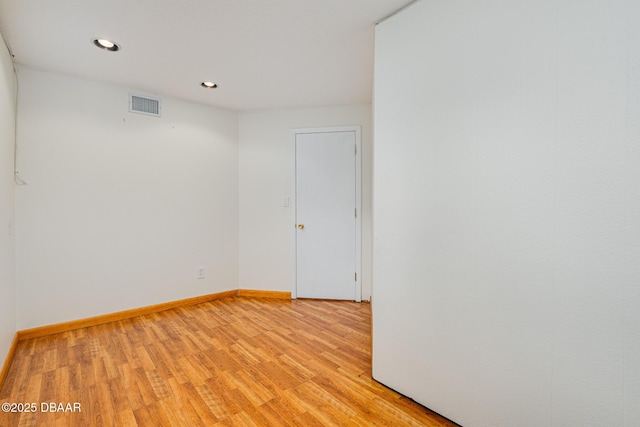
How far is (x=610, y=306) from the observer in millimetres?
995

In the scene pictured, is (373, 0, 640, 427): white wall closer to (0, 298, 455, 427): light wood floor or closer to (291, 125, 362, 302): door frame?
(0, 298, 455, 427): light wood floor

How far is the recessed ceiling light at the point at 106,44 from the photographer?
2041mm

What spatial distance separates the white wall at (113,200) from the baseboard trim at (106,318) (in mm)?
53

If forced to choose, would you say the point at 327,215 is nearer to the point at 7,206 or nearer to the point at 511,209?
the point at 511,209

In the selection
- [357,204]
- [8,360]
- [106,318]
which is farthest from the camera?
[357,204]

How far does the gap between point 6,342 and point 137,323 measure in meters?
0.92

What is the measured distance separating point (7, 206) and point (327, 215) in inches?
115

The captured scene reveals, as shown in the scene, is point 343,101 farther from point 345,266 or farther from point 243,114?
point 345,266

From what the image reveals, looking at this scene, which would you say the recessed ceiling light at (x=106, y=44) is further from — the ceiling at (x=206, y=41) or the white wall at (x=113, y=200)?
the white wall at (x=113, y=200)

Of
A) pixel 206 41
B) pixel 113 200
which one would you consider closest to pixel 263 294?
pixel 113 200

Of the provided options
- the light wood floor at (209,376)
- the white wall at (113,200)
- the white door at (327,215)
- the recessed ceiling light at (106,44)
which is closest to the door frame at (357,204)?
the white door at (327,215)

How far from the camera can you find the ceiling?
1695mm

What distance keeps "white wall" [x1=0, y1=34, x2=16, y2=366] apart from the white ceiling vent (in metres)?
0.86

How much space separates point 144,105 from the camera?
3023mm
